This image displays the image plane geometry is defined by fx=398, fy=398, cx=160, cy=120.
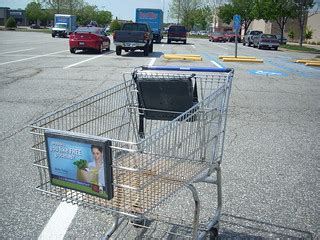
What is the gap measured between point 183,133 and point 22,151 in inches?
129

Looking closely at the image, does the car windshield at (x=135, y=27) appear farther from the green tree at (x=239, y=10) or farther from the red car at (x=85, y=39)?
the green tree at (x=239, y=10)

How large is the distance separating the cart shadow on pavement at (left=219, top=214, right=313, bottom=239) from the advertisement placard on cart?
1.51 m

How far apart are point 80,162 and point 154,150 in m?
0.55

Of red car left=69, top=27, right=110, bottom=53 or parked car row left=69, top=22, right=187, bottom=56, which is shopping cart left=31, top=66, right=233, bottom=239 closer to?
parked car row left=69, top=22, right=187, bottom=56

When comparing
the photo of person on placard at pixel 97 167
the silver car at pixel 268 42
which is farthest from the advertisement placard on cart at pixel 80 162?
the silver car at pixel 268 42

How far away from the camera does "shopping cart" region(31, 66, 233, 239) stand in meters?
2.45

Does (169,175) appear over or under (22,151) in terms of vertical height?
over

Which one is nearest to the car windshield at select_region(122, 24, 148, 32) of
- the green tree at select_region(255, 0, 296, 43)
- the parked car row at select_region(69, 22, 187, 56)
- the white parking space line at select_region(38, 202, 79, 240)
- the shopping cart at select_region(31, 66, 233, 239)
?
the parked car row at select_region(69, 22, 187, 56)

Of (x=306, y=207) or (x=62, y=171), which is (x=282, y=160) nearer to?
(x=306, y=207)

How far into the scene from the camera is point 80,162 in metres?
2.26

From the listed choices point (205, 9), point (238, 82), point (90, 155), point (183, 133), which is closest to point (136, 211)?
point (90, 155)

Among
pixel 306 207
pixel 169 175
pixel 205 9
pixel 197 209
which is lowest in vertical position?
pixel 306 207

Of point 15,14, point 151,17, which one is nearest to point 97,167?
point 151,17

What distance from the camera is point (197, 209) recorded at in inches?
105
